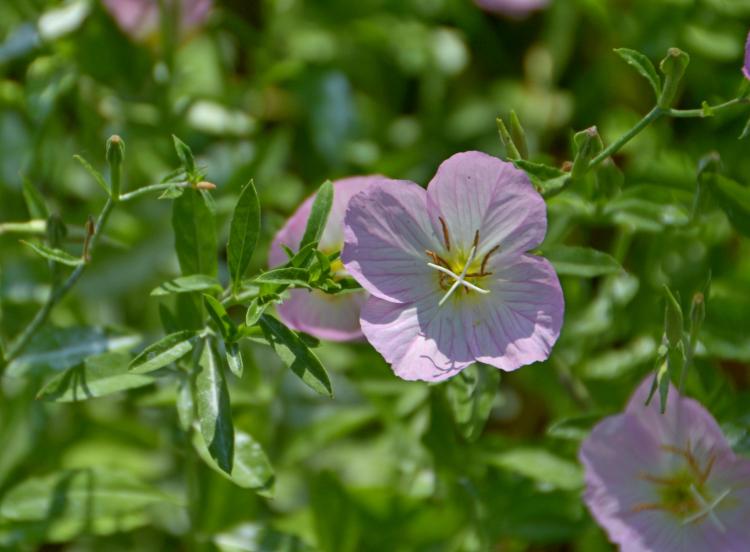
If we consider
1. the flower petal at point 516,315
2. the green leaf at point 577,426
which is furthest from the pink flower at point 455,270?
the green leaf at point 577,426

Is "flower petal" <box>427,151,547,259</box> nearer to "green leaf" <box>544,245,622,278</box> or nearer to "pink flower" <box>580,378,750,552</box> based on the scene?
"green leaf" <box>544,245,622,278</box>

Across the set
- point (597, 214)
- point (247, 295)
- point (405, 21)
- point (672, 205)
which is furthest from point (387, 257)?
point (405, 21)

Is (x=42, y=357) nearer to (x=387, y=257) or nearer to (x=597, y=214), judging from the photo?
(x=387, y=257)

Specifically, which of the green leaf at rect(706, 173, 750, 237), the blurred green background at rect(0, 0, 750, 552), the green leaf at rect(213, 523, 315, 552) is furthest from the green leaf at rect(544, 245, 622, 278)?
the green leaf at rect(213, 523, 315, 552)

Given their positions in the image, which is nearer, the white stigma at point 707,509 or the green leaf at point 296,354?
the green leaf at point 296,354

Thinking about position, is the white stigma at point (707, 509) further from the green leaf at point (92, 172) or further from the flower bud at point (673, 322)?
the green leaf at point (92, 172)
